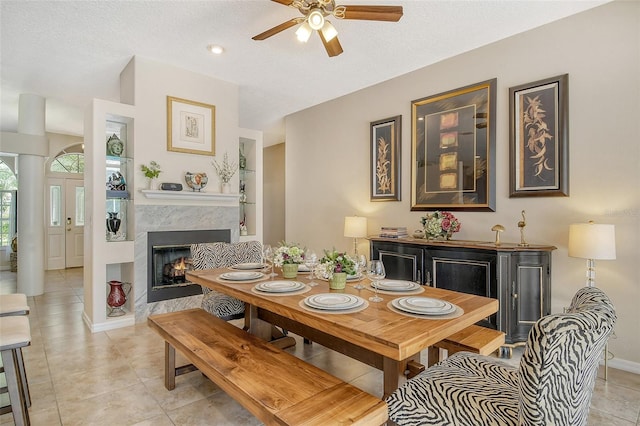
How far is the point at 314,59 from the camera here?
3.85 metres

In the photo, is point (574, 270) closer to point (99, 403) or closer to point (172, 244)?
point (99, 403)

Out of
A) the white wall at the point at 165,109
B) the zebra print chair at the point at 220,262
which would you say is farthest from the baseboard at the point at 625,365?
the white wall at the point at 165,109

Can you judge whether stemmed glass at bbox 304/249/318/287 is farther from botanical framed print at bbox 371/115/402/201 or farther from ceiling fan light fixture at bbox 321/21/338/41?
botanical framed print at bbox 371/115/402/201

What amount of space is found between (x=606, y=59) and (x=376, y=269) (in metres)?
2.71

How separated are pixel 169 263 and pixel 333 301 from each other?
294 cm

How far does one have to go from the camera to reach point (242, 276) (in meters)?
2.24

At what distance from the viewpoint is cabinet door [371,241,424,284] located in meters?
3.45

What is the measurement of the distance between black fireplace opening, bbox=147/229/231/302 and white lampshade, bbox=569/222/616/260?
11.7ft

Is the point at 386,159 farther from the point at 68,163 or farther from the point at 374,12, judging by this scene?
the point at 68,163

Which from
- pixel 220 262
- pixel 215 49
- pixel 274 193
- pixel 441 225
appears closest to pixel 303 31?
pixel 215 49

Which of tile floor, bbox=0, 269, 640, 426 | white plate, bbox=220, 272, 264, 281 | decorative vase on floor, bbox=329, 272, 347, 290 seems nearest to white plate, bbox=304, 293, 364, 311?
decorative vase on floor, bbox=329, 272, 347, 290

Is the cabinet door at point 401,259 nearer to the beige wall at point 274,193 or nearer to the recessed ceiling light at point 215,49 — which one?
the recessed ceiling light at point 215,49

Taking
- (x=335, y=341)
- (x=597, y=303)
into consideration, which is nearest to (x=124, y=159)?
(x=335, y=341)

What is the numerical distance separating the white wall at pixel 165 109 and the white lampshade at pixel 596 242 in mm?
3638
